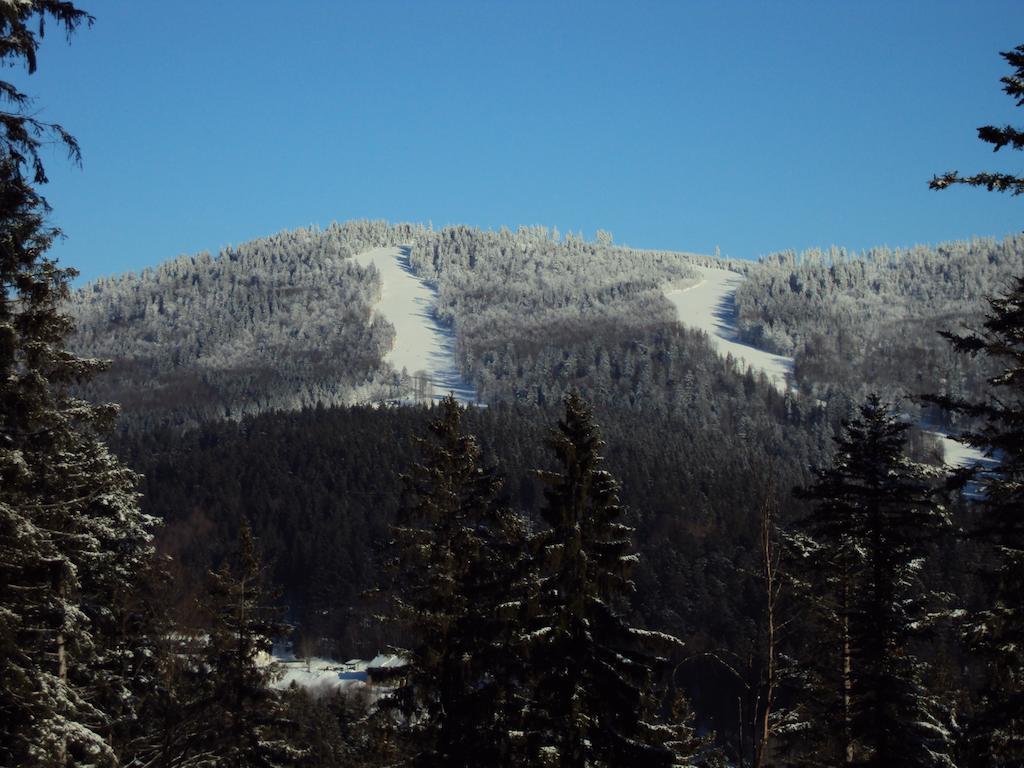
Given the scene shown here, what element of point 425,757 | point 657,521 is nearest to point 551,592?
point 425,757

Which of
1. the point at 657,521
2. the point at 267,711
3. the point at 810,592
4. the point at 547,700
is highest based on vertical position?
the point at 810,592

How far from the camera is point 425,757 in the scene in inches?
779

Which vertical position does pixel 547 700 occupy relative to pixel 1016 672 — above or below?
below

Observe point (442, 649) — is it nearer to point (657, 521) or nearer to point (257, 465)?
point (657, 521)

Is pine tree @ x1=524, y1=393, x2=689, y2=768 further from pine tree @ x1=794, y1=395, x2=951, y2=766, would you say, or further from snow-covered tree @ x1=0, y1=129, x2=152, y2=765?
snow-covered tree @ x1=0, y1=129, x2=152, y2=765

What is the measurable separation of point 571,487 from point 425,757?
626cm

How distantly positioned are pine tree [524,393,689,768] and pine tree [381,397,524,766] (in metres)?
0.85

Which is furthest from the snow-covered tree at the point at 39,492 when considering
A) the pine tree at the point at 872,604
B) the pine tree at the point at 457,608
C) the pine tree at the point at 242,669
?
the pine tree at the point at 872,604

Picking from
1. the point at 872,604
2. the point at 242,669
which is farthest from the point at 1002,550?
the point at 242,669

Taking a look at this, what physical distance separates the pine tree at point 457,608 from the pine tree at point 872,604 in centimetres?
606

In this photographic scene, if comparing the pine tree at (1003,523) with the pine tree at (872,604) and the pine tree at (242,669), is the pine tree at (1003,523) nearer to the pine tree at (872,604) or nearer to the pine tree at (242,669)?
the pine tree at (872,604)

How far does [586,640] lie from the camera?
18625 mm

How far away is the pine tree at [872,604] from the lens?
18172mm

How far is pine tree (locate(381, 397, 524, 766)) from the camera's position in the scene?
1973 centimetres
